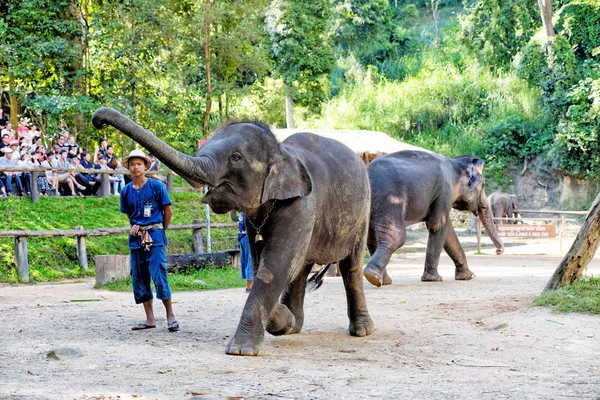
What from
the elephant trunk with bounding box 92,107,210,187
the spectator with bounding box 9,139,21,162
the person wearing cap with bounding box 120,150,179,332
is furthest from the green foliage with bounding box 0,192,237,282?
the elephant trunk with bounding box 92,107,210,187

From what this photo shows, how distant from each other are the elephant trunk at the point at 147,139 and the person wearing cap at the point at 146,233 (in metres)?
1.92

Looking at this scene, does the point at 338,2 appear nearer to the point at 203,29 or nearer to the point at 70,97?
the point at 203,29

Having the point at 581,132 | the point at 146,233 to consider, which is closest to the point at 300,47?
the point at 581,132

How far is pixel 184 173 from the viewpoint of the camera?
621 cm

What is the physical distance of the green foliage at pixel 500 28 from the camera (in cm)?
3862

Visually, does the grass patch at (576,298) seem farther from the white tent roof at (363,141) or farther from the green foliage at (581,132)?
the green foliage at (581,132)

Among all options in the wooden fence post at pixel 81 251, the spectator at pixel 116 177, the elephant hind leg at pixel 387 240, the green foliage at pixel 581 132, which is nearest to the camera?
the elephant hind leg at pixel 387 240

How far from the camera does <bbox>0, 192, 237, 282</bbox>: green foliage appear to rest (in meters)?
15.9

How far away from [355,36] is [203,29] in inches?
761

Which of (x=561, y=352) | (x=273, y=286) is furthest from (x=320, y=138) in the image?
(x=561, y=352)

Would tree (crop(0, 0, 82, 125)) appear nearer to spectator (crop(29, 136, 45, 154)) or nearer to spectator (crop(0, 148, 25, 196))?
spectator (crop(29, 136, 45, 154))

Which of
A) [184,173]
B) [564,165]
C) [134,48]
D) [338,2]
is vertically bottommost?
[564,165]

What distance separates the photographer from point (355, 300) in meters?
8.16

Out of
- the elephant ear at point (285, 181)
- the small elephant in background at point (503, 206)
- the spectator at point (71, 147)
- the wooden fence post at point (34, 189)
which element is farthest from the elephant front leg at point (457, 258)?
the small elephant in background at point (503, 206)
